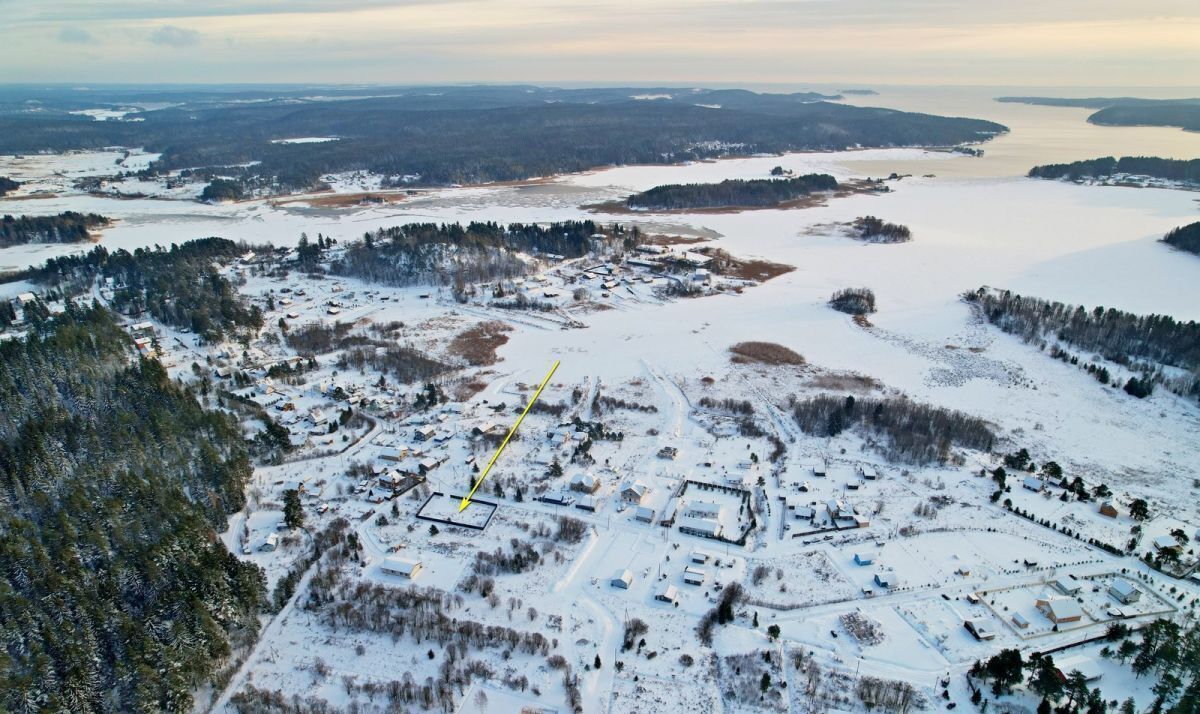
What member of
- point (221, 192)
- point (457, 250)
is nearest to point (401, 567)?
point (457, 250)

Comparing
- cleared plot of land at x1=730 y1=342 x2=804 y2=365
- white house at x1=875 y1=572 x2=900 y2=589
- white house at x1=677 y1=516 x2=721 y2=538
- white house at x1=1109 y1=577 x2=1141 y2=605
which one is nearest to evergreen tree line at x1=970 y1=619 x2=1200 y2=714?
white house at x1=1109 y1=577 x2=1141 y2=605

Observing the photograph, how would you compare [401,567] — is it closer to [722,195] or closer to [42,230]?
[722,195]

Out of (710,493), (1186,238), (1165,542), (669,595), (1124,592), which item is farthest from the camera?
(1186,238)

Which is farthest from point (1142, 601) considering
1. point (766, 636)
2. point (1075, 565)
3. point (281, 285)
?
point (281, 285)

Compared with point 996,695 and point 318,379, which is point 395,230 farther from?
point 996,695

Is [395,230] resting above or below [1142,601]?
above
